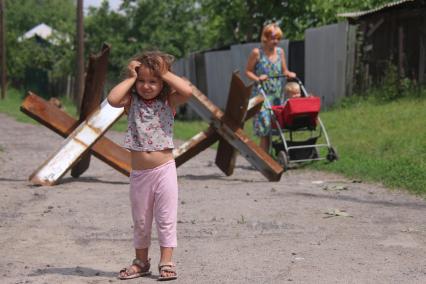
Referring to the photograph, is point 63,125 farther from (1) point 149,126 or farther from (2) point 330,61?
(2) point 330,61

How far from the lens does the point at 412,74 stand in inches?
712

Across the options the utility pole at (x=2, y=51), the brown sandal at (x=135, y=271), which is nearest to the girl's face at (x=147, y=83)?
the brown sandal at (x=135, y=271)

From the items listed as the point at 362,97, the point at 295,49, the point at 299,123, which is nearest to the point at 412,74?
the point at 362,97

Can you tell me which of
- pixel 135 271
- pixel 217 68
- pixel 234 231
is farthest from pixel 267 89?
pixel 217 68

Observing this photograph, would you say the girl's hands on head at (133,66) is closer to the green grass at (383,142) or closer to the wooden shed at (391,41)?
the green grass at (383,142)

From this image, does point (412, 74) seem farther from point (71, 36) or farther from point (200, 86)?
point (71, 36)

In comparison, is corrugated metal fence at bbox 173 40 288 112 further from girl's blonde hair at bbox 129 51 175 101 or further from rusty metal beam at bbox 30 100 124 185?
girl's blonde hair at bbox 129 51 175 101

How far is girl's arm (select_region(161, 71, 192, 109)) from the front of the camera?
5363 mm

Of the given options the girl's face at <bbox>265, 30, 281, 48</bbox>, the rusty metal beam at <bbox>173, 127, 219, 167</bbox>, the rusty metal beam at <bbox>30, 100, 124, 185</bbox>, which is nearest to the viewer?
the rusty metal beam at <bbox>30, 100, 124, 185</bbox>

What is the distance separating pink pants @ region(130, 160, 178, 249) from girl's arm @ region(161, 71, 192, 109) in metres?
0.39

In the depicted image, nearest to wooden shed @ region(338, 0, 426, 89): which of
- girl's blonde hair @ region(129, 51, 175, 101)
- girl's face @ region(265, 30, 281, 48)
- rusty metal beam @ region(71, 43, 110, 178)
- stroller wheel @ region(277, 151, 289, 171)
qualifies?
girl's face @ region(265, 30, 281, 48)

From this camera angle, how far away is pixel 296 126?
37.2 ft

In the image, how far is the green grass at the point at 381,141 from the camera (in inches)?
391

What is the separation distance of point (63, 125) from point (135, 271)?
14.4 feet
